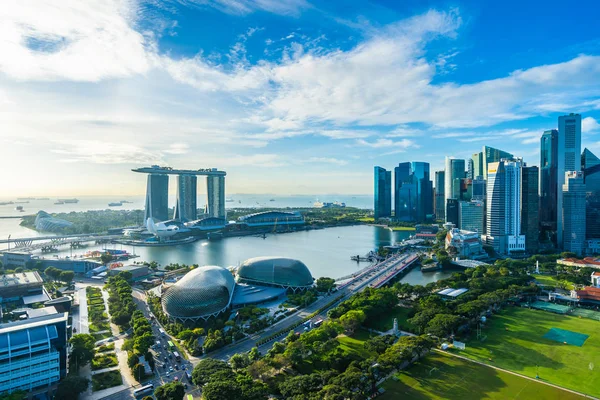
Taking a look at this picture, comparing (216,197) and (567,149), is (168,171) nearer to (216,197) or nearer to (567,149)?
(216,197)

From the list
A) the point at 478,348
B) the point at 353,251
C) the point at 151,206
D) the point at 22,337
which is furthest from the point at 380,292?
the point at 151,206

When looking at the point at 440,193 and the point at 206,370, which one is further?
the point at 440,193

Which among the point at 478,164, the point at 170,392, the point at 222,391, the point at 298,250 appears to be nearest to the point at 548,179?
the point at 478,164

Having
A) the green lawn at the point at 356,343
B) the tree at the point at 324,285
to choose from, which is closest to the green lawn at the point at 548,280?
the tree at the point at 324,285

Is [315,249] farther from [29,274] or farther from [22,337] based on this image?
[22,337]

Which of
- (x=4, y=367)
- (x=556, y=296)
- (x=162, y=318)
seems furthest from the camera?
(x=556, y=296)

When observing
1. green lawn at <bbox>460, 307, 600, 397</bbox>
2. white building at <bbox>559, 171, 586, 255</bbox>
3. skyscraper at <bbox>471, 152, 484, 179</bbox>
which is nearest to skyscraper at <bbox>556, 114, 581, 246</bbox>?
white building at <bbox>559, 171, 586, 255</bbox>
